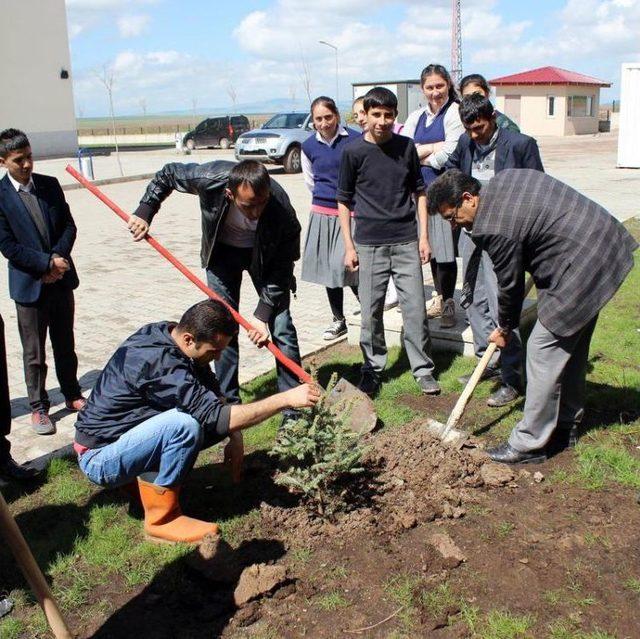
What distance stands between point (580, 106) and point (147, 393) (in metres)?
42.5

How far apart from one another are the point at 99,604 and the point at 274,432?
1.67m

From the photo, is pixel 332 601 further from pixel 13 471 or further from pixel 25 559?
pixel 13 471

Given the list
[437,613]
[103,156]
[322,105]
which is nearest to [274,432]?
[437,613]

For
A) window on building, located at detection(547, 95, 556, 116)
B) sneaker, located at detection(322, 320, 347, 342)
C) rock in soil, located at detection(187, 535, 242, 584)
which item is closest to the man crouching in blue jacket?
rock in soil, located at detection(187, 535, 242, 584)

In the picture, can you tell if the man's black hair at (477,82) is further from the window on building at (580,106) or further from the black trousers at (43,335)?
the window on building at (580,106)

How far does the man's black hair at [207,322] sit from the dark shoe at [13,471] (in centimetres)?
151

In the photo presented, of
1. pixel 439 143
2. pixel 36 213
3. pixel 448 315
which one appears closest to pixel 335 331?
pixel 448 315

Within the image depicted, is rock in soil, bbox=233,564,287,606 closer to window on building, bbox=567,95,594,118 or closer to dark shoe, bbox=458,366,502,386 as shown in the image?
dark shoe, bbox=458,366,502,386

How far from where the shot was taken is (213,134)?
3012 cm

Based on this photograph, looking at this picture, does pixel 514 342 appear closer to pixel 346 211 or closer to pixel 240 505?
pixel 346 211

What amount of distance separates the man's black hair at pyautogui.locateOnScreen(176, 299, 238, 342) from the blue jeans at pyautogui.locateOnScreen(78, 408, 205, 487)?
0.38 m

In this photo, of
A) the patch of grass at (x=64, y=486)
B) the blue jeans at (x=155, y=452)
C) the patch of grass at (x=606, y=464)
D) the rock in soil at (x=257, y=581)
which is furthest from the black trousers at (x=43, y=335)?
the patch of grass at (x=606, y=464)

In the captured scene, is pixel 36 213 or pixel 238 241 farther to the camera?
pixel 36 213

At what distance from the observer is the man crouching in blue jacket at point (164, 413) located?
124 inches
